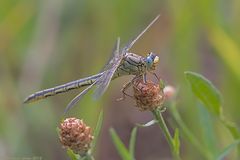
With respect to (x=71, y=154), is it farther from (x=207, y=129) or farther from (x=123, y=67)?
(x=207, y=129)

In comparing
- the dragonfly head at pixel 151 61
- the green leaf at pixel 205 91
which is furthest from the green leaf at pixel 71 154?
the dragonfly head at pixel 151 61

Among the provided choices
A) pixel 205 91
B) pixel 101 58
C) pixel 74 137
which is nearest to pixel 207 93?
pixel 205 91

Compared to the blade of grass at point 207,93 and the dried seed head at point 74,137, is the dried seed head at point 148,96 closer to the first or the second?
the blade of grass at point 207,93

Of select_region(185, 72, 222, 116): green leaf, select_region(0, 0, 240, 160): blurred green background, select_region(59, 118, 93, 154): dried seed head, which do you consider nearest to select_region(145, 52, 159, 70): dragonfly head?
select_region(185, 72, 222, 116): green leaf

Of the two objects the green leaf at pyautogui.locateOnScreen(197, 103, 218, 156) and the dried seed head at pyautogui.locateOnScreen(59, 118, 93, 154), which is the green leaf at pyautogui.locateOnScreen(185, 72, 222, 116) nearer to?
the green leaf at pyautogui.locateOnScreen(197, 103, 218, 156)

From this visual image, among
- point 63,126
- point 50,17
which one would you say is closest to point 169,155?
point 50,17
